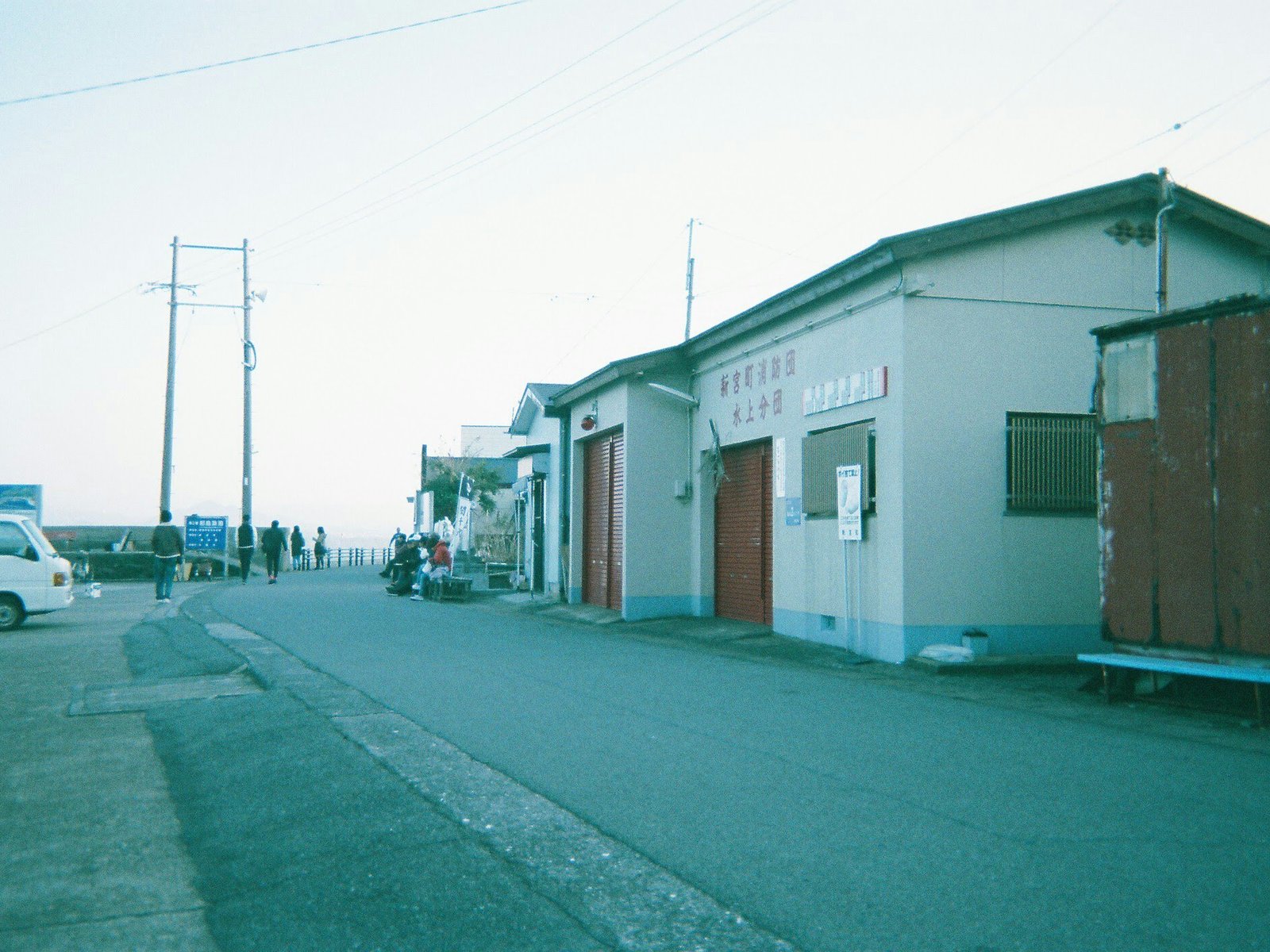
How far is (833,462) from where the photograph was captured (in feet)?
44.4

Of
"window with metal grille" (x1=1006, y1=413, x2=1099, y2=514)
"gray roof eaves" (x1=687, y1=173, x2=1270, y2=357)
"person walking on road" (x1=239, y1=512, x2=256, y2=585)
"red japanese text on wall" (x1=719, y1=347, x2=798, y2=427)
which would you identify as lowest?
"person walking on road" (x1=239, y1=512, x2=256, y2=585)

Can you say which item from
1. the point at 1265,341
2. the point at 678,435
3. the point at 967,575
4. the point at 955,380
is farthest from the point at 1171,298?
the point at 678,435

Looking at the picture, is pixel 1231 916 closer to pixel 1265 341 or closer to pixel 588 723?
pixel 588 723

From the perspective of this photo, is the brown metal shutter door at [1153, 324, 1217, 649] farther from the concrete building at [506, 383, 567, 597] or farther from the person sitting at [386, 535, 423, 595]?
the person sitting at [386, 535, 423, 595]

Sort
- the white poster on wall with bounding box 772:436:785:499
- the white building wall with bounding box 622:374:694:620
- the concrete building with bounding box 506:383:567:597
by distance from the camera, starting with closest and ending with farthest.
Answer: the white poster on wall with bounding box 772:436:785:499
the white building wall with bounding box 622:374:694:620
the concrete building with bounding box 506:383:567:597

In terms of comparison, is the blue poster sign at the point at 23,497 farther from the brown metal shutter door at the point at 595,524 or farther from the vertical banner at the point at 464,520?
the brown metal shutter door at the point at 595,524

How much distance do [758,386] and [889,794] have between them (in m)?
10.5

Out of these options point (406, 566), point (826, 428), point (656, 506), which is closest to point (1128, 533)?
point (826, 428)

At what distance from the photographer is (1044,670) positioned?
37.2ft

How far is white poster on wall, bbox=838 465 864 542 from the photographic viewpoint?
12578 millimetres

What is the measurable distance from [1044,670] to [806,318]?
17.8 ft

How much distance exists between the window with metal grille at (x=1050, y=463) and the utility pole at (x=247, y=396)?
3035 centimetres

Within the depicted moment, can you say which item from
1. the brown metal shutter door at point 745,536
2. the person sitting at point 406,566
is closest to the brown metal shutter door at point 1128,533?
the brown metal shutter door at point 745,536

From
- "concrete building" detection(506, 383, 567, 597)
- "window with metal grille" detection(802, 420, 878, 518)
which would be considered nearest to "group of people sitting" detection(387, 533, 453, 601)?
"concrete building" detection(506, 383, 567, 597)
